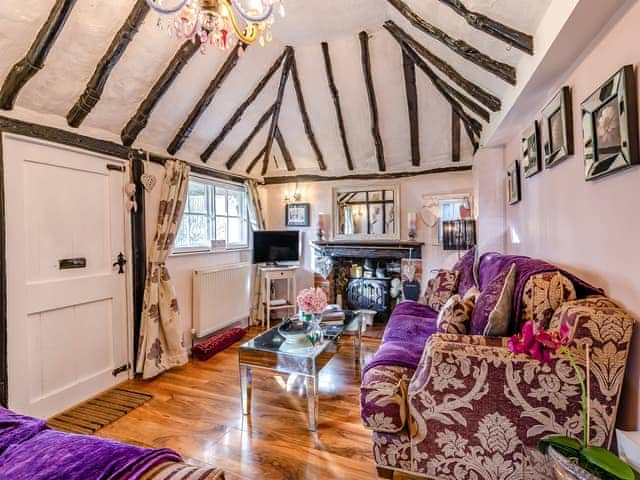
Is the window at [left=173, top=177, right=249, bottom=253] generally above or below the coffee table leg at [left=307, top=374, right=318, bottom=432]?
above

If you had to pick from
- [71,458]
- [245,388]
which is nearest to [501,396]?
[71,458]

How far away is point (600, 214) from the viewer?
155 cm

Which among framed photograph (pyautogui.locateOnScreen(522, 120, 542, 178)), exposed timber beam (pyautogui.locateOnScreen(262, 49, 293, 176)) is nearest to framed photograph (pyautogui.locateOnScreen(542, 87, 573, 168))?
framed photograph (pyautogui.locateOnScreen(522, 120, 542, 178))

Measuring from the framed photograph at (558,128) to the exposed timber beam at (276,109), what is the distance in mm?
2405

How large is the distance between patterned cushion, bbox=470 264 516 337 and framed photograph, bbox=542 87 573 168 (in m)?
0.75

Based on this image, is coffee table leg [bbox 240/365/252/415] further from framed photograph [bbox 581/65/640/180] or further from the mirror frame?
the mirror frame

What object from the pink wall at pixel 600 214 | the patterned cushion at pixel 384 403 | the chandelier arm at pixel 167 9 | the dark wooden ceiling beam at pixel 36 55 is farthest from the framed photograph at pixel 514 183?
the dark wooden ceiling beam at pixel 36 55

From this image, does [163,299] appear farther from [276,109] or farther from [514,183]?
[514,183]

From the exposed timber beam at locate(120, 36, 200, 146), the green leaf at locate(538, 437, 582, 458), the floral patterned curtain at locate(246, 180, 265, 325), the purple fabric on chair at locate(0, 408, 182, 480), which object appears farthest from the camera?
the floral patterned curtain at locate(246, 180, 265, 325)

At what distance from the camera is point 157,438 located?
214 cm

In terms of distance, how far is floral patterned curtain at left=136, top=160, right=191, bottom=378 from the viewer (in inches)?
122

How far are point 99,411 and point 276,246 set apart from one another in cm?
285

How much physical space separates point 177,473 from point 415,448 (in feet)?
4.04

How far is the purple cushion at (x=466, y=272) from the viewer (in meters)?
2.89
